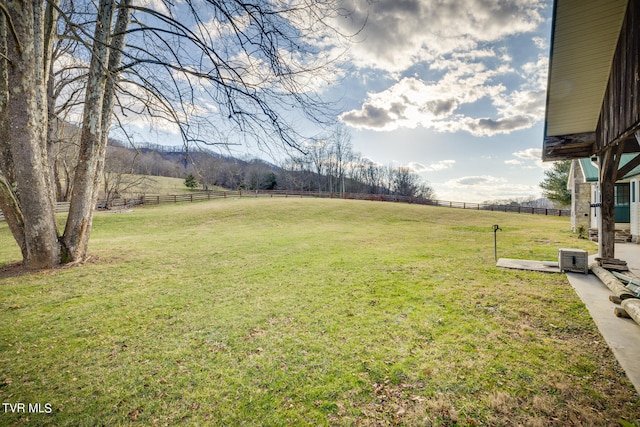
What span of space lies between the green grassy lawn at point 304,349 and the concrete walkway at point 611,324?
12 centimetres

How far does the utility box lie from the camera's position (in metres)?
6.85

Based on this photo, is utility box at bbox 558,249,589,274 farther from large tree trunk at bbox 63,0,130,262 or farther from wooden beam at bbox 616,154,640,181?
large tree trunk at bbox 63,0,130,262

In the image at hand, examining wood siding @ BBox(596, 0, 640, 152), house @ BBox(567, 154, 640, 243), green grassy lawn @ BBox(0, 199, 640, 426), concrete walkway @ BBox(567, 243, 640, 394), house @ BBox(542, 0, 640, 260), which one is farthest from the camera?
Answer: house @ BBox(567, 154, 640, 243)

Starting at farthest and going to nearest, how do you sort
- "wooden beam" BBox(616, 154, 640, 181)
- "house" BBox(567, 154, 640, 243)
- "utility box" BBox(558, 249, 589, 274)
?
1. "house" BBox(567, 154, 640, 243)
2. "utility box" BBox(558, 249, 589, 274)
3. "wooden beam" BBox(616, 154, 640, 181)

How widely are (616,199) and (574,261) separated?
37.2 feet

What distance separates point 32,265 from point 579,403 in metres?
10.9

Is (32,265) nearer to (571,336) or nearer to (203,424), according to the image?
(203,424)

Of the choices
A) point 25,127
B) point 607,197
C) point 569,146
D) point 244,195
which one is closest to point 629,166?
point 607,197

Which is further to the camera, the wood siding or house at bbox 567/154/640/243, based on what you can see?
house at bbox 567/154/640/243

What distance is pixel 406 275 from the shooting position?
23.1 ft

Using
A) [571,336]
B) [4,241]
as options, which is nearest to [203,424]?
[571,336]

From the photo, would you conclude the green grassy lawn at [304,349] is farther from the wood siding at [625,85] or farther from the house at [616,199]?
the house at [616,199]

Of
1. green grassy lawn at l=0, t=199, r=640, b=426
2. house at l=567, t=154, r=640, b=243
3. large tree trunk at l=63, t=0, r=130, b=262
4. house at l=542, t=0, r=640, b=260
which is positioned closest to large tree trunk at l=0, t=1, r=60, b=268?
large tree trunk at l=63, t=0, r=130, b=262

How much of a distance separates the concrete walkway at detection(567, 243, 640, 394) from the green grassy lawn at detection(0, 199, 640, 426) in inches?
4.7
